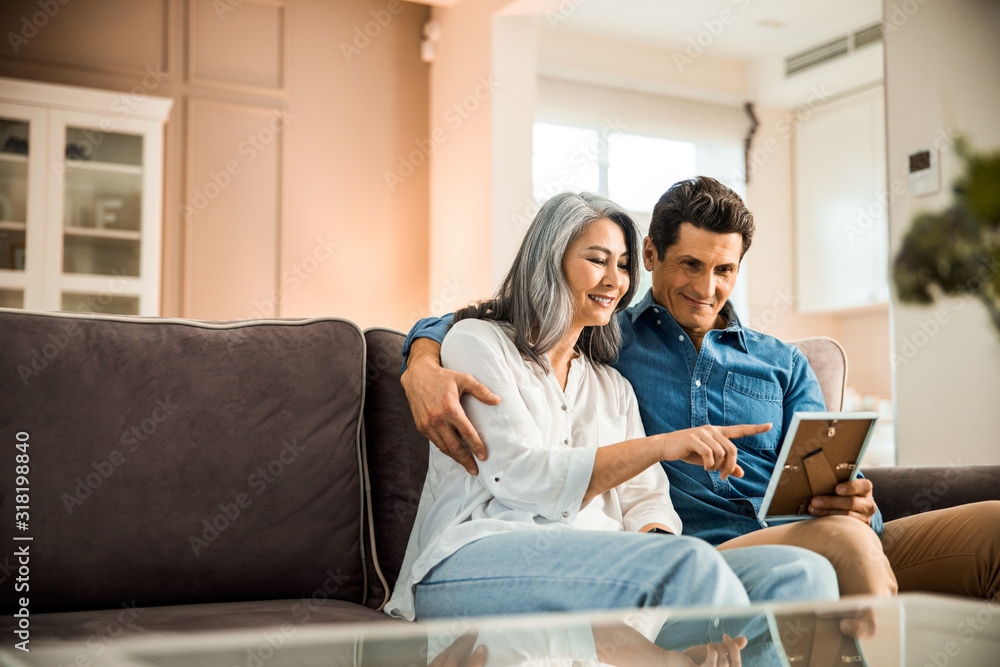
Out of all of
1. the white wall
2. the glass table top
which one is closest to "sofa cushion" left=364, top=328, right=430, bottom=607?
the glass table top

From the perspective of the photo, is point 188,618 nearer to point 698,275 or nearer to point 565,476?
point 565,476

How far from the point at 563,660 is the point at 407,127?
15.0ft

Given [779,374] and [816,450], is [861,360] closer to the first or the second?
[779,374]

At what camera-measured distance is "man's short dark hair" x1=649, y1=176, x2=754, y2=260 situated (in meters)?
1.75

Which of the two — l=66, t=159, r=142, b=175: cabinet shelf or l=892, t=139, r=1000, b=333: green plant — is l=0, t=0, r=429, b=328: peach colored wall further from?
l=892, t=139, r=1000, b=333: green plant

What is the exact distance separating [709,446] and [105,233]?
348cm

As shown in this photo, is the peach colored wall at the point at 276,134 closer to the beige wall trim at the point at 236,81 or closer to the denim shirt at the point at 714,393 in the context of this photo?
the beige wall trim at the point at 236,81

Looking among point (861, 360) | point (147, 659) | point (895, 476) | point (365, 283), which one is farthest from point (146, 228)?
point (861, 360)

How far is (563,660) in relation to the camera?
2.25 ft

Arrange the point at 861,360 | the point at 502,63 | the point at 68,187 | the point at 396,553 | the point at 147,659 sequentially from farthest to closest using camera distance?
the point at 861,360 < the point at 502,63 < the point at 68,187 < the point at 396,553 < the point at 147,659

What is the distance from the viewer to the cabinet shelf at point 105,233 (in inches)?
157

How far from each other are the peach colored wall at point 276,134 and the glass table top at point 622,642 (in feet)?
12.7

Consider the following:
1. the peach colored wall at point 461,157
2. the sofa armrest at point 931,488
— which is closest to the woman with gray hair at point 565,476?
the sofa armrest at point 931,488

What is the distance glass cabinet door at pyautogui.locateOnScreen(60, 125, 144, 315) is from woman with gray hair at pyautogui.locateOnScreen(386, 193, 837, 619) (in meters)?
2.89
